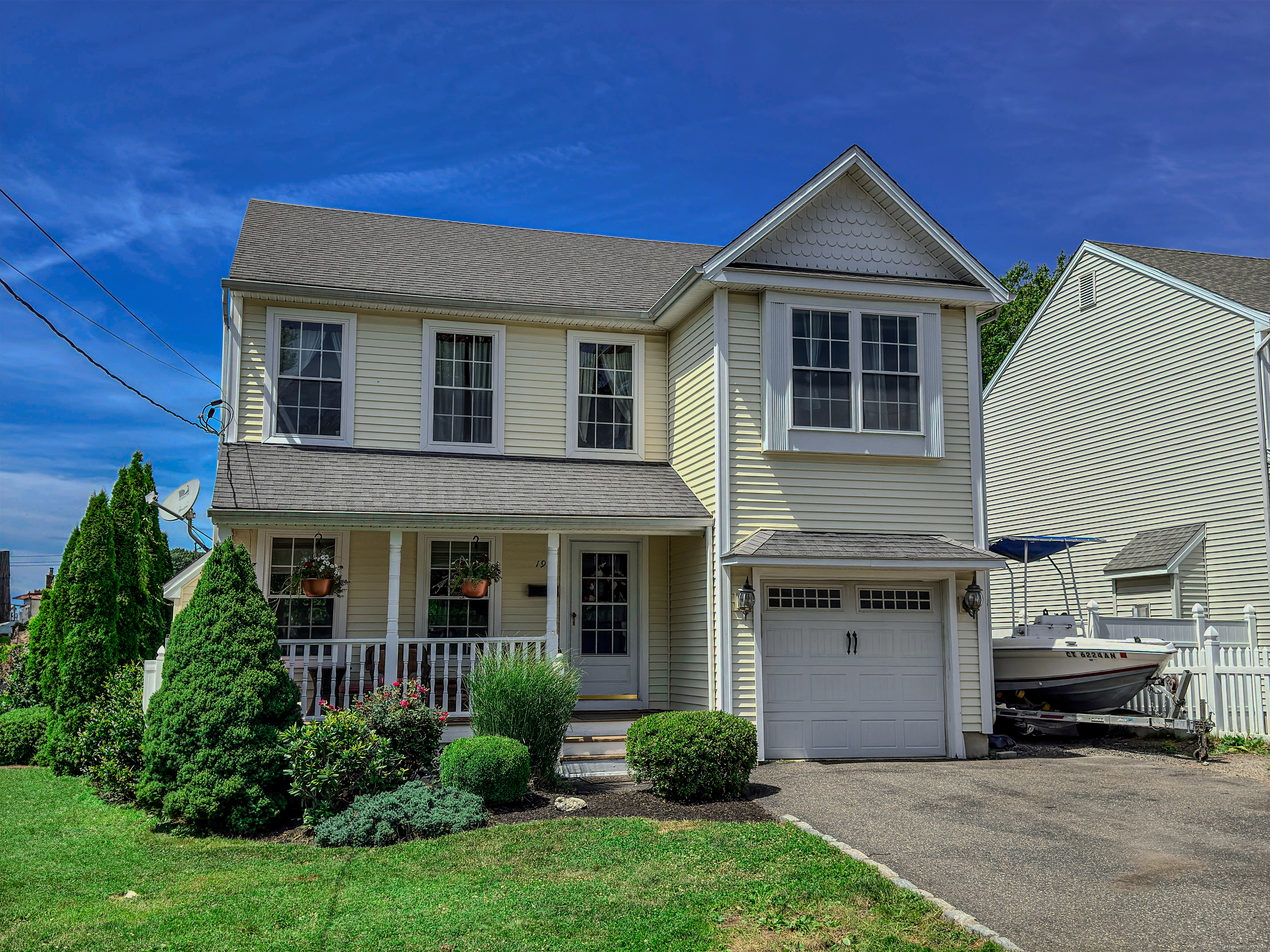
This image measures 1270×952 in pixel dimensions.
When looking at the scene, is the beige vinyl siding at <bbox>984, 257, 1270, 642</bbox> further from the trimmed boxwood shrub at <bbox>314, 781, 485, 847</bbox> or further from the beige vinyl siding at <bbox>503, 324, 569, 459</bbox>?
the trimmed boxwood shrub at <bbox>314, 781, 485, 847</bbox>

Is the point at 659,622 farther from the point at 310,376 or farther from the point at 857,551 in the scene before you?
the point at 310,376

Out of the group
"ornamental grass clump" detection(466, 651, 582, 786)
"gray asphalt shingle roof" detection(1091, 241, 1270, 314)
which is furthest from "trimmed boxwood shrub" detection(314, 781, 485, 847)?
"gray asphalt shingle roof" detection(1091, 241, 1270, 314)

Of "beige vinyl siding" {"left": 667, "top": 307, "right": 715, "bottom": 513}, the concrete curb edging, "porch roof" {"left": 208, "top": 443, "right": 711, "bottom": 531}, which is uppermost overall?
"beige vinyl siding" {"left": 667, "top": 307, "right": 715, "bottom": 513}

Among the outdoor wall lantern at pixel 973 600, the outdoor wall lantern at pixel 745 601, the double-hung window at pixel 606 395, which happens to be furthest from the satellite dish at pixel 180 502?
the outdoor wall lantern at pixel 973 600

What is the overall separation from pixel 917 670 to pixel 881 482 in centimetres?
254

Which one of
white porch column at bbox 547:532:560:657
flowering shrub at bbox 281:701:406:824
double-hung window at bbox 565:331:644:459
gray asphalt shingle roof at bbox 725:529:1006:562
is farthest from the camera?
double-hung window at bbox 565:331:644:459

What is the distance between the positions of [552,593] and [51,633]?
7.02 m

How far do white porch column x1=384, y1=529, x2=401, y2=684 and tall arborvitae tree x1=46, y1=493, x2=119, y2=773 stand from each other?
3.67 metres

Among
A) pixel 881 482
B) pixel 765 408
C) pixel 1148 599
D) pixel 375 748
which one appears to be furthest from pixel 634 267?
pixel 1148 599

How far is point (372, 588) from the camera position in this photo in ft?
41.5

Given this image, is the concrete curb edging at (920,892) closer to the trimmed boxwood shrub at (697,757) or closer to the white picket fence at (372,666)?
the trimmed boxwood shrub at (697,757)

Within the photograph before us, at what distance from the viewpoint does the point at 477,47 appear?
430 inches

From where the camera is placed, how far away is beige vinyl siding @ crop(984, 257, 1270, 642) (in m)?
16.2

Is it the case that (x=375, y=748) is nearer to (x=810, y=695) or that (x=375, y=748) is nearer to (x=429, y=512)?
(x=429, y=512)
